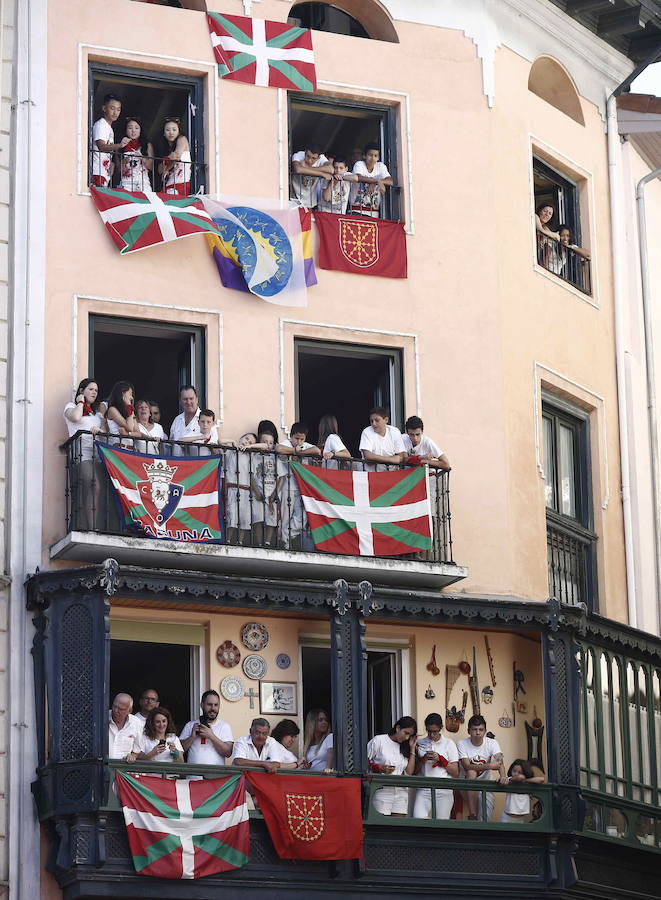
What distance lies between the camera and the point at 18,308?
26203 millimetres

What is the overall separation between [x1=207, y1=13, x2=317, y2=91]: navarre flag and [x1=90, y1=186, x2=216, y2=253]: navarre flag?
92.4 inches

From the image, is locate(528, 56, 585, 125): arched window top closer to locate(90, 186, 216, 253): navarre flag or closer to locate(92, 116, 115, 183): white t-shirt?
locate(90, 186, 216, 253): navarre flag

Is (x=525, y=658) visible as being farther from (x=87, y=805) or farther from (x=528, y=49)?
(x=528, y=49)

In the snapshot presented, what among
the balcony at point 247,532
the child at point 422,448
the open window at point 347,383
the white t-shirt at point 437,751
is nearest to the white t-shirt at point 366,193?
the open window at point 347,383

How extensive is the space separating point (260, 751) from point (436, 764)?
2.34 metres

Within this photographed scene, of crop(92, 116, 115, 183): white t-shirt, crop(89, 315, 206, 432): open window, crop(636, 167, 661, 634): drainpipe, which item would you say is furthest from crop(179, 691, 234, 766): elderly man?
crop(636, 167, 661, 634): drainpipe

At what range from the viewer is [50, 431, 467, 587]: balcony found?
25.3 metres

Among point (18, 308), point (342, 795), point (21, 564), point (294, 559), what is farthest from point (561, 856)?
point (18, 308)

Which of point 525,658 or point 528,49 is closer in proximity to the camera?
point 525,658

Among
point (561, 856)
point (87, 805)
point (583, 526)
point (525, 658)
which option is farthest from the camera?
point (583, 526)

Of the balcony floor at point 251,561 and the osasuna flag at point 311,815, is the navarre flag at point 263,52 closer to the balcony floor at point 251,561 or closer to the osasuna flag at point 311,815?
the balcony floor at point 251,561

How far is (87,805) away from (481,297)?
370 inches

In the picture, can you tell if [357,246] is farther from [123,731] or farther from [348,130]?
[123,731]

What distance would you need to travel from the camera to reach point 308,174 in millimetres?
28547
